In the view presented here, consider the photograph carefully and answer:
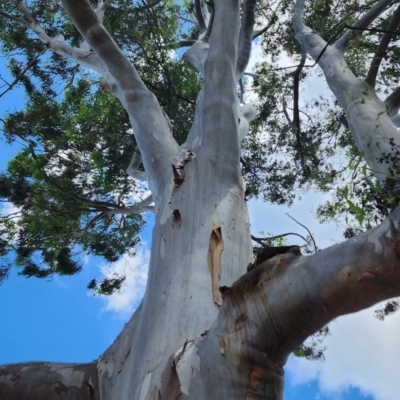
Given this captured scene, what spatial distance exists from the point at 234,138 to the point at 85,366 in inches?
Answer: 57.4

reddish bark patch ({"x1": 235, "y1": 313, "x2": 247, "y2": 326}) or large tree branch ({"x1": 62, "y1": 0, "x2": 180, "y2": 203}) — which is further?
large tree branch ({"x1": 62, "y1": 0, "x2": 180, "y2": 203})

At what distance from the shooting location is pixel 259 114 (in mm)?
7707

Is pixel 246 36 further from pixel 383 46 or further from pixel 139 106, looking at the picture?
pixel 139 106

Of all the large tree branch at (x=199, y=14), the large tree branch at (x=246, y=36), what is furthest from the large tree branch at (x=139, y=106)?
the large tree branch at (x=199, y=14)

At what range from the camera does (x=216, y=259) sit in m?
2.06

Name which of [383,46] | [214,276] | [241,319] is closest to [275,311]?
[241,319]

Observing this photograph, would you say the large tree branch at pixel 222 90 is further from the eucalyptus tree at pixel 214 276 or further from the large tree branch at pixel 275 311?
the large tree branch at pixel 275 311

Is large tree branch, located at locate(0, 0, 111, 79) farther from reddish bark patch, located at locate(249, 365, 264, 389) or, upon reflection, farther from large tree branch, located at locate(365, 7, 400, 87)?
reddish bark patch, located at locate(249, 365, 264, 389)

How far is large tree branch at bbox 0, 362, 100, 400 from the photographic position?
6.50 feet

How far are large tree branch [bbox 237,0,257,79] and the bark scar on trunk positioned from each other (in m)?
2.96

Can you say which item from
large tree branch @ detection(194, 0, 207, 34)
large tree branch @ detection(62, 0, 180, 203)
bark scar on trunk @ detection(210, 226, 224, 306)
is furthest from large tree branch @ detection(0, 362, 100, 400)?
large tree branch @ detection(194, 0, 207, 34)

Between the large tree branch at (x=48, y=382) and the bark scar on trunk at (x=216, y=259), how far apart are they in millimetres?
621

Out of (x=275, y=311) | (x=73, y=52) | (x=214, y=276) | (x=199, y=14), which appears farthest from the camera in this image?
(x=199, y=14)

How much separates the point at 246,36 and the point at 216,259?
3409 millimetres
